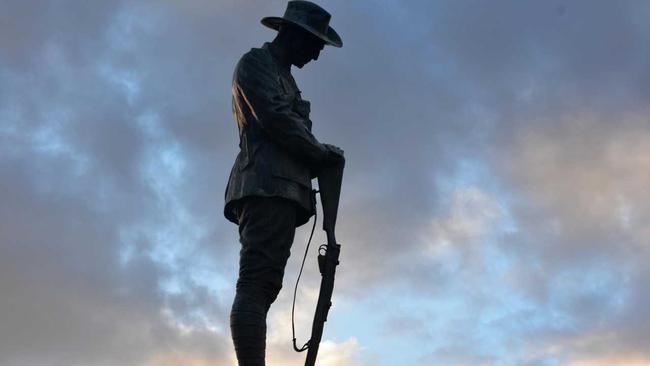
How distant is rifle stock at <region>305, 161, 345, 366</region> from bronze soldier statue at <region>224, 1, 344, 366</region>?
125 mm

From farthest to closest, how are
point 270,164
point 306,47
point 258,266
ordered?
point 306,47
point 270,164
point 258,266

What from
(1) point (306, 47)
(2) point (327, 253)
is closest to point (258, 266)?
(2) point (327, 253)

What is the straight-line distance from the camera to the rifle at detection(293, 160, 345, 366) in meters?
8.83

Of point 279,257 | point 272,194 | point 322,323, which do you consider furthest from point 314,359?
point 272,194

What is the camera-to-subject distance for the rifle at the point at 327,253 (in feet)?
29.0

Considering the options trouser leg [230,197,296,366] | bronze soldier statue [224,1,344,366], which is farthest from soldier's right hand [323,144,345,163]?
trouser leg [230,197,296,366]

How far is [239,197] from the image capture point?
8875mm

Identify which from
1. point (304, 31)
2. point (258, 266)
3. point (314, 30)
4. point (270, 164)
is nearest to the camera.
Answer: point (258, 266)

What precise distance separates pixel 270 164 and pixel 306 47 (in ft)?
4.44

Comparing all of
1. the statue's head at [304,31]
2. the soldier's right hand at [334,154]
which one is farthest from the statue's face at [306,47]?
the soldier's right hand at [334,154]

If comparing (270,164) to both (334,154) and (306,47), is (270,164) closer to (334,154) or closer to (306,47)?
(334,154)

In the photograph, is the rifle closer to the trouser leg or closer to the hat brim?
the trouser leg

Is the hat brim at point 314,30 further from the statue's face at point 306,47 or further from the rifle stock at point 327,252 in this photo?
the rifle stock at point 327,252

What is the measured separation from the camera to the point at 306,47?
380 inches
